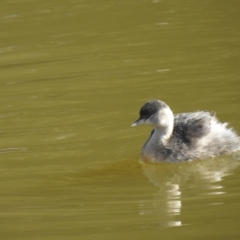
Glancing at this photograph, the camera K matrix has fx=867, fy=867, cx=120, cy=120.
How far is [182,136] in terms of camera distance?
840 centimetres

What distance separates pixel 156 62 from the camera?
11.2 m

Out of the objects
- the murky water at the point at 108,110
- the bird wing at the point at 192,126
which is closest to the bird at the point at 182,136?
the bird wing at the point at 192,126

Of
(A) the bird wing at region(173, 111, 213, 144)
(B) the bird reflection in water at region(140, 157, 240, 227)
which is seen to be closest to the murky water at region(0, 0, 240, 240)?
(B) the bird reflection in water at region(140, 157, 240, 227)

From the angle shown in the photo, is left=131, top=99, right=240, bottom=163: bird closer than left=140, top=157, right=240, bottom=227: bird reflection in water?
No

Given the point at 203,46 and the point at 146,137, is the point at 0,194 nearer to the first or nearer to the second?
the point at 146,137

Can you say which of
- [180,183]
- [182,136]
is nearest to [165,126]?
[182,136]

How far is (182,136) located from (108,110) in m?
1.37

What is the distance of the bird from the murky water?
11 cm

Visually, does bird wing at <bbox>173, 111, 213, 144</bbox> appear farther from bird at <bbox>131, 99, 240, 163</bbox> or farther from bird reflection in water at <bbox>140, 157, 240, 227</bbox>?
bird reflection in water at <bbox>140, 157, 240, 227</bbox>

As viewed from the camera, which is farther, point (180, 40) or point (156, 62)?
point (180, 40)

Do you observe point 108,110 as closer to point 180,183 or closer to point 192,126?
point 192,126

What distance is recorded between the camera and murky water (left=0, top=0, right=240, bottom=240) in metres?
6.70

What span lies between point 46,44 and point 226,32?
263 centimetres

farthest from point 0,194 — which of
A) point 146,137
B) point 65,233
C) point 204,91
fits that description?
point 204,91
